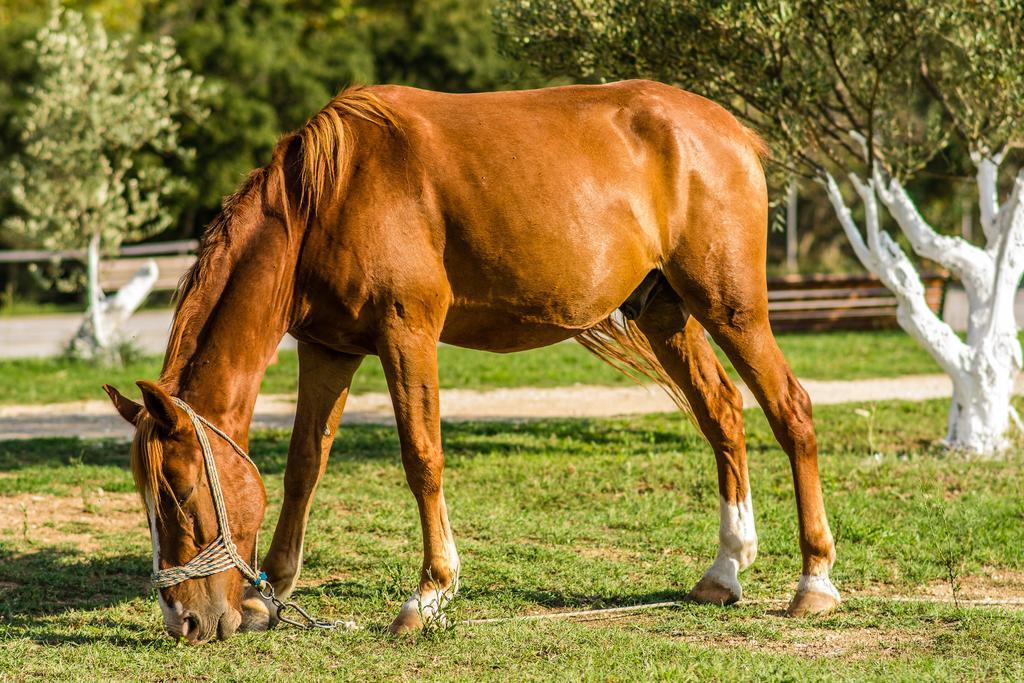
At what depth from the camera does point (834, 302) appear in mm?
18750

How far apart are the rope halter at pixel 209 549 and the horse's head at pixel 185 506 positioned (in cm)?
1

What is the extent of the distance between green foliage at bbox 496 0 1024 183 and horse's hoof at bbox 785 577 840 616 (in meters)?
4.18

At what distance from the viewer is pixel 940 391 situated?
1277 cm

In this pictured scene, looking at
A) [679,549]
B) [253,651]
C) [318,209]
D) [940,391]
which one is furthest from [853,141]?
[253,651]

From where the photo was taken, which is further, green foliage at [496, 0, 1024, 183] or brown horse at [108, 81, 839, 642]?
green foliage at [496, 0, 1024, 183]

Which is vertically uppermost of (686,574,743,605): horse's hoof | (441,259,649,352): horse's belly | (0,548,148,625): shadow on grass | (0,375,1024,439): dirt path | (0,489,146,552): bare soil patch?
(441,259,649,352): horse's belly

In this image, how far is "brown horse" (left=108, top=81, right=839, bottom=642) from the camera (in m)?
4.82

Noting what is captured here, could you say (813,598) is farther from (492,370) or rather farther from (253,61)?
(253,61)

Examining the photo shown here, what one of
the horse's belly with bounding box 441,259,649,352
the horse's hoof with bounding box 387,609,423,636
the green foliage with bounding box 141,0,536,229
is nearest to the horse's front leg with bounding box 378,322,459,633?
the horse's hoof with bounding box 387,609,423,636

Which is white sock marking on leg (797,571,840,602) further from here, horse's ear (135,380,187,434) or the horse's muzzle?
horse's ear (135,380,187,434)

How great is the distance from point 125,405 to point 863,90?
691 cm

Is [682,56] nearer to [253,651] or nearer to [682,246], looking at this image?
[682,246]

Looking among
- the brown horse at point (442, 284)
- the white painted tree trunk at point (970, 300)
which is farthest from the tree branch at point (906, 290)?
the brown horse at point (442, 284)

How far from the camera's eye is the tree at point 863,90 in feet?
27.8
